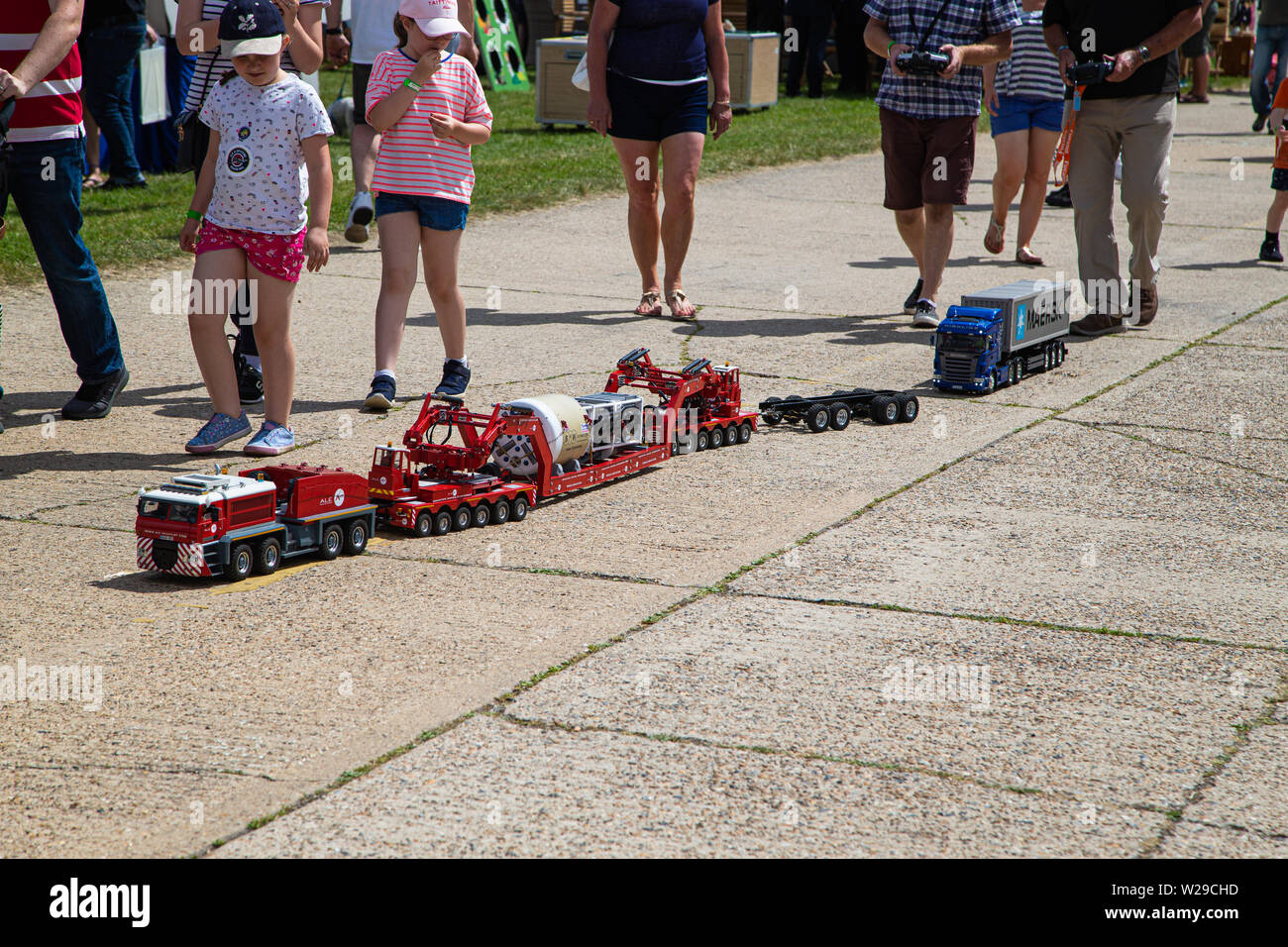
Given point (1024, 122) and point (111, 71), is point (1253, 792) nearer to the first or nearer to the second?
point (1024, 122)

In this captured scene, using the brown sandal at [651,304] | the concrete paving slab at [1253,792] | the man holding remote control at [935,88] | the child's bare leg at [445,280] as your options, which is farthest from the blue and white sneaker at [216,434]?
the man holding remote control at [935,88]

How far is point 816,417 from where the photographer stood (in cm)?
651

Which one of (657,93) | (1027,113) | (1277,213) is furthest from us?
(1277,213)

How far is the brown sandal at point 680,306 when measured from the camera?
28.6 ft

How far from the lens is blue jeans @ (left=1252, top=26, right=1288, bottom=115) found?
18781mm

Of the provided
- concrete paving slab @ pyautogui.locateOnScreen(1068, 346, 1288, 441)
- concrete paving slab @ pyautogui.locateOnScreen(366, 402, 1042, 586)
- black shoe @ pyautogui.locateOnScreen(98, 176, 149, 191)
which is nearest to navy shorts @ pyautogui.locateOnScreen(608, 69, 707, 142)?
concrete paving slab @ pyautogui.locateOnScreen(366, 402, 1042, 586)

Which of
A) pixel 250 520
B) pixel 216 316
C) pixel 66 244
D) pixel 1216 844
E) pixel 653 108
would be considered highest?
pixel 653 108

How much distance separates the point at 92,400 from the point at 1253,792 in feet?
16.7

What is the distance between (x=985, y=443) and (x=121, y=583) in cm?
365

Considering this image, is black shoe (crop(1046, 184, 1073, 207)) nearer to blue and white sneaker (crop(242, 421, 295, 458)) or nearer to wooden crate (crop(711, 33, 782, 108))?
wooden crate (crop(711, 33, 782, 108))

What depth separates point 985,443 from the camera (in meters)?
6.39

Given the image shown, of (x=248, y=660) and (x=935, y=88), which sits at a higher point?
(x=935, y=88)

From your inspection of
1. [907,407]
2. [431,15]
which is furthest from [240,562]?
[907,407]

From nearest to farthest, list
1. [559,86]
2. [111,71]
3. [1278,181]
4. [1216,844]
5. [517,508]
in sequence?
[1216,844]
[517,508]
[1278,181]
[111,71]
[559,86]
